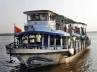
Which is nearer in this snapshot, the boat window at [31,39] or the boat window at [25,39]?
the boat window at [31,39]

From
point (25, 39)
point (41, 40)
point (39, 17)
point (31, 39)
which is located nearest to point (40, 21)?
point (39, 17)

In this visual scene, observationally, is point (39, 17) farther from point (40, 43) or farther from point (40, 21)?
point (40, 43)

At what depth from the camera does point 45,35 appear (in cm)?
3266

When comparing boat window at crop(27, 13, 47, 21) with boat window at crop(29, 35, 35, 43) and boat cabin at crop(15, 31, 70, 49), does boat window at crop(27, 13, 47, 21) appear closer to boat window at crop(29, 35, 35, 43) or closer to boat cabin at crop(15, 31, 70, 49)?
boat cabin at crop(15, 31, 70, 49)

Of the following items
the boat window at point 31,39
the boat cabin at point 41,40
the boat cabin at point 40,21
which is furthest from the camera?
the boat window at point 31,39

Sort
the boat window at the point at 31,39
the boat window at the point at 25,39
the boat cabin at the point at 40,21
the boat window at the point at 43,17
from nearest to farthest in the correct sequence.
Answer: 1. the boat cabin at the point at 40,21
2. the boat window at the point at 43,17
3. the boat window at the point at 31,39
4. the boat window at the point at 25,39

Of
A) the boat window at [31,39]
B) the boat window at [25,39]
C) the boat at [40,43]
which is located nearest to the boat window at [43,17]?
the boat at [40,43]

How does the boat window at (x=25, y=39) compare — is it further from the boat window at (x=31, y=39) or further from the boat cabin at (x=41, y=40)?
the boat window at (x=31, y=39)

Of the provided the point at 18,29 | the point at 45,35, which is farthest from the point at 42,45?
the point at 18,29

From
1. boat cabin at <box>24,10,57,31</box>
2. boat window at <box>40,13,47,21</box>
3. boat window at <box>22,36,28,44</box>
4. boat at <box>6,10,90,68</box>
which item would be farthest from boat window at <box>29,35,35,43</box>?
boat window at <box>40,13,47,21</box>

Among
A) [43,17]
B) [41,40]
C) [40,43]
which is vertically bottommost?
[40,43]

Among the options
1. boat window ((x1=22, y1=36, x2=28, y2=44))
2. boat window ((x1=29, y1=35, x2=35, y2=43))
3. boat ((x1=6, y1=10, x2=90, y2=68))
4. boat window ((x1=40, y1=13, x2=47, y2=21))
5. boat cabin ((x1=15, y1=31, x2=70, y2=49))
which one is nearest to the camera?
boat ((x1=6, y1=10, x2=90, y2=68))

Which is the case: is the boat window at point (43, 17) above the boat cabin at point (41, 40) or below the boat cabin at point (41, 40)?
above

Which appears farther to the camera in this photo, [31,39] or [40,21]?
[31,39]
